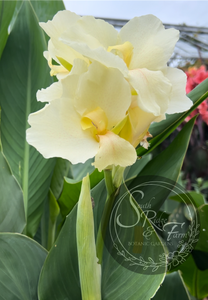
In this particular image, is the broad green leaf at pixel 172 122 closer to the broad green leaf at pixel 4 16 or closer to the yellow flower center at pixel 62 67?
the yellow flower center at pixel 62 67

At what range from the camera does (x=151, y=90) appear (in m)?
0.22

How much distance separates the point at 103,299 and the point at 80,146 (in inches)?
9.4

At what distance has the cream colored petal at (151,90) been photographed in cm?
22

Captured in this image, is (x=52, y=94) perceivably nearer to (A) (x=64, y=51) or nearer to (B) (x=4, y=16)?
(A) (x=64, y=51)

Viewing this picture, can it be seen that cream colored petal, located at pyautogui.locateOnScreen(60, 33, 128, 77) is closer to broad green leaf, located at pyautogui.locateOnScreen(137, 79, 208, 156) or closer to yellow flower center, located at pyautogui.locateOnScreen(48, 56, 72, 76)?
yellow flower center, located at pyautogui.locateOnScreen(48, 56, 72, 76)

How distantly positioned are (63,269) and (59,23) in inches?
12.0

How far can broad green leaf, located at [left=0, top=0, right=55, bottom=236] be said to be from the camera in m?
0.50

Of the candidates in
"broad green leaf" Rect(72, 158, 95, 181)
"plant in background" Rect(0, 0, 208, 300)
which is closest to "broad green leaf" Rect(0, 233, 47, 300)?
"plant in background" Rect(0, 0, 208, 300)

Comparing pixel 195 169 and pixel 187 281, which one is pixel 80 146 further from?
pixel 195 169

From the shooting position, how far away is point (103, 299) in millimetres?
341

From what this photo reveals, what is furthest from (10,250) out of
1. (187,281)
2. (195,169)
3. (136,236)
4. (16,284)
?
(195,169)

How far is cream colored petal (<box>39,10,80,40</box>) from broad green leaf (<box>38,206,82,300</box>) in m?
0.22

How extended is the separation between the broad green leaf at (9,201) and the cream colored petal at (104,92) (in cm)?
20

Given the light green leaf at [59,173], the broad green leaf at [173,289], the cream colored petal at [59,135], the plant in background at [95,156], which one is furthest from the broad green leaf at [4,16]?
the broad green leaf at [173,289]
